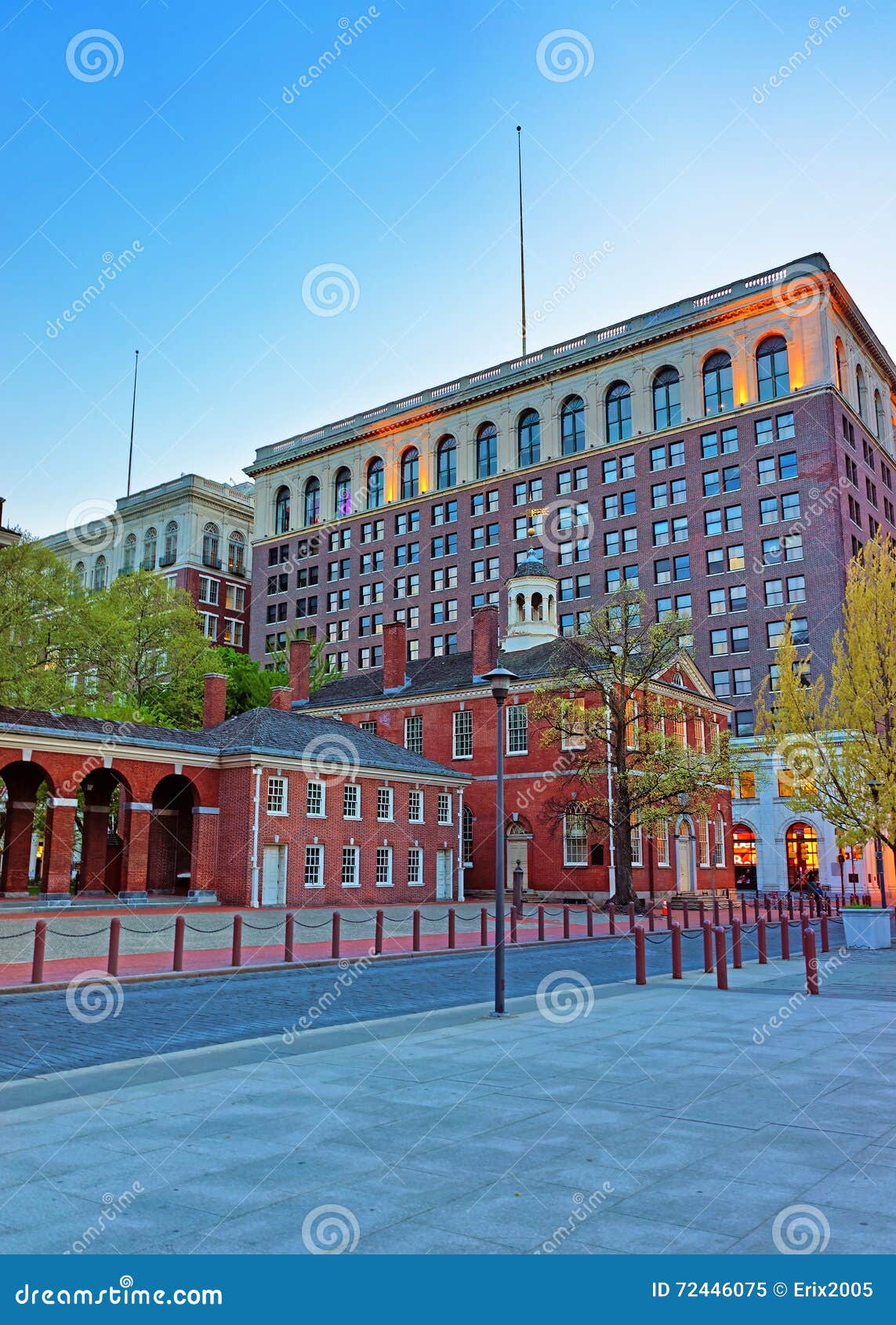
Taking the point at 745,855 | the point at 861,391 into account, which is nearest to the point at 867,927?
the point at 745,855

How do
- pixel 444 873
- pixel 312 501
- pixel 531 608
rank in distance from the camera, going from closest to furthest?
pixel 444 873
pixel 531 608
pixel 312 501

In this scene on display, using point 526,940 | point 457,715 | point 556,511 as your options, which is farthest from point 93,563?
point 526,940

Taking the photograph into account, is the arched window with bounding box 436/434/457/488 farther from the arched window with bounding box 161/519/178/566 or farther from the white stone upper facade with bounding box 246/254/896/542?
the arched window with bounding box 161/519/178/566

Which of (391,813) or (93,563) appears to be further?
(93,563)

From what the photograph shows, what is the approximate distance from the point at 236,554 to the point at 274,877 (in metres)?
65.0

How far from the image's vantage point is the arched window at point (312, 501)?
299ft

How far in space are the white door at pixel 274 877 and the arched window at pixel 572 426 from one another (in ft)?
146

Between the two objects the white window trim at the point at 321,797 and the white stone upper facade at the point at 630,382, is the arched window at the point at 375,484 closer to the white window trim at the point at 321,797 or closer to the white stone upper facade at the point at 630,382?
the white stone upper facade at the point at 630,382

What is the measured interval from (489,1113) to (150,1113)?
8.45 ft

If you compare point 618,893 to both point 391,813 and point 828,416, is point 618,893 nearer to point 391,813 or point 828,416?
point 391,813

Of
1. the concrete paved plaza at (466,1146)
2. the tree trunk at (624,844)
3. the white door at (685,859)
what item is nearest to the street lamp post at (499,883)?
the concrete paved plaza at (466,1146)

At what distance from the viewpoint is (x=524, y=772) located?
49.2 m

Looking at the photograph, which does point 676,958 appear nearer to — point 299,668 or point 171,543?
point 299,668

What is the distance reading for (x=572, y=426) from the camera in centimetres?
7594
